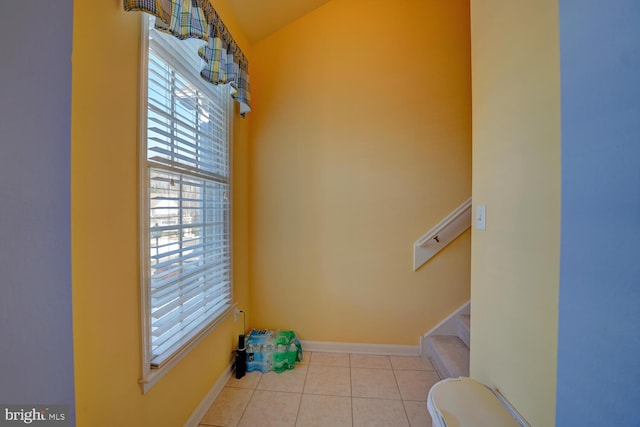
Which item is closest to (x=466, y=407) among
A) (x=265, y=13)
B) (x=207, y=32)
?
(x=207, y=32)

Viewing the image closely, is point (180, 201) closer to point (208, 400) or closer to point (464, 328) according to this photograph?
point (208, 400)

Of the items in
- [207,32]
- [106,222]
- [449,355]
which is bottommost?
[449,355]

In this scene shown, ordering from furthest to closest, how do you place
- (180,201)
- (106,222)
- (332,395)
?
(332,395) → (180,201) → (106,222)

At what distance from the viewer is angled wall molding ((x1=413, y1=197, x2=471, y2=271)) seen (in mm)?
1944

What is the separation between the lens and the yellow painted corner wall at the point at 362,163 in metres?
1.98

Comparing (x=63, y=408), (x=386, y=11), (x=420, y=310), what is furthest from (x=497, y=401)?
(x=386, y=11)

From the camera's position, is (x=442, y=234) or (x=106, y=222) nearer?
(x=106, y=222)

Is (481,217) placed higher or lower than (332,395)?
higher

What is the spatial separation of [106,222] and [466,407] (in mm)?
1549

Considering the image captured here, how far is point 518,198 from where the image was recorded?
2.88ft

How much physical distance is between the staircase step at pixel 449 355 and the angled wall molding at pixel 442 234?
620 mm

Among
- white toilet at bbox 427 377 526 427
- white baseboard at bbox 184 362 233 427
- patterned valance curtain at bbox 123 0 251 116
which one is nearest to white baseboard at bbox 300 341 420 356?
white baseboard at bbox 184 362 233 427

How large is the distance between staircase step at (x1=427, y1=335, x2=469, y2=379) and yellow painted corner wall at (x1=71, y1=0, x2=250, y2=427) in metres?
1.77

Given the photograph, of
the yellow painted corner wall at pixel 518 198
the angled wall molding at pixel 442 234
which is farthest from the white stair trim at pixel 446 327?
the yellow painted corner wall at pixel 518 198
